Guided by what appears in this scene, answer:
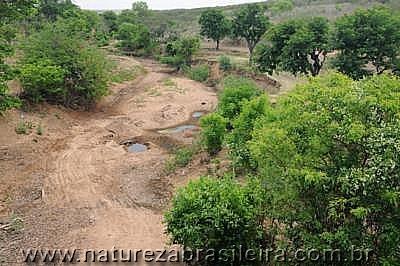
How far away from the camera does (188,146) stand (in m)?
25.3

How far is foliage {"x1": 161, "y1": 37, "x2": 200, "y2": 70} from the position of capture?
159ft

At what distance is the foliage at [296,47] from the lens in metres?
30.0

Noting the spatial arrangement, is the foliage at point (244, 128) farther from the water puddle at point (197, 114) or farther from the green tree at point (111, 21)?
the green tree at point (111, 21)

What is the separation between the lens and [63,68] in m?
30.1

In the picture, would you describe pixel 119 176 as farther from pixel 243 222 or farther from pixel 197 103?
pixel 197 103

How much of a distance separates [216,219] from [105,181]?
1039 centimetres

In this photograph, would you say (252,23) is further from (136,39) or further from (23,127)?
(23,127)

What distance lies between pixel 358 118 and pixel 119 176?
1426 cm

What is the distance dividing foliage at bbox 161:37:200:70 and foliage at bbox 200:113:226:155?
27485mm

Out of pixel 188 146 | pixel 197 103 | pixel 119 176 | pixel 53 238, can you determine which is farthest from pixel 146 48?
pixel 53 238

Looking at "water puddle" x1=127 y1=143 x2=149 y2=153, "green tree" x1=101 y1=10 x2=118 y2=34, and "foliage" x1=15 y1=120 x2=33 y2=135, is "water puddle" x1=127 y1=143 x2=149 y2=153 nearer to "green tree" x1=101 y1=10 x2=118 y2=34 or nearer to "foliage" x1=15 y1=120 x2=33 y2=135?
"foliage" x1=15 y1=120 x2=33 y2=135

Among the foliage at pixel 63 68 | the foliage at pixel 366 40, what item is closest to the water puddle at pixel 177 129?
the foliage at pixel 63 68

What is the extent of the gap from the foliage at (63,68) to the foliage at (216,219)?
19.5 meters

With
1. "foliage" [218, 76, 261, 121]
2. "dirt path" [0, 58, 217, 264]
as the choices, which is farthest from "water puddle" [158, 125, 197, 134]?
"foliage" [218, 76, 261, 121]
